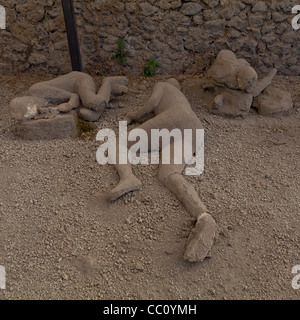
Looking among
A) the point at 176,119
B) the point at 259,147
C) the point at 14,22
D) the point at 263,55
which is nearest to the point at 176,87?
the point at 176,119

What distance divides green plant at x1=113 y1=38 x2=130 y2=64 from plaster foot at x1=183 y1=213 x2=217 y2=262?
264cm

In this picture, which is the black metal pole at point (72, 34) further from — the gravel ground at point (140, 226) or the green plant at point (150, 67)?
the gravel ground at point (140, 226)

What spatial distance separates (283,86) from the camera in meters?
4.38

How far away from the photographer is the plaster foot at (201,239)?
91.6 inches

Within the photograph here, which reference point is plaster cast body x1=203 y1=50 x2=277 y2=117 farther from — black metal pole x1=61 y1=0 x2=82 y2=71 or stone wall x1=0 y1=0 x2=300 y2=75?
black metal pole x1=61 y1=0 x2=82 y2=71

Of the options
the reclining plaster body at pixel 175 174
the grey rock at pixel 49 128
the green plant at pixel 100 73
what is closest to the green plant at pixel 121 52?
the green plant at pixel 100 73

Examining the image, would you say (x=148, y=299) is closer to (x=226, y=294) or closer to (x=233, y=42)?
(x=226, y=294)

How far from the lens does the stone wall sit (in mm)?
4105

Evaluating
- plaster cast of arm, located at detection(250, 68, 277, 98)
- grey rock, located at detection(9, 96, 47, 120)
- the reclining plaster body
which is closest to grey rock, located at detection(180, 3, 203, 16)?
the reclining plaster body

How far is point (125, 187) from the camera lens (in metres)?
2.72

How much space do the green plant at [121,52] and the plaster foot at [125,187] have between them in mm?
2122

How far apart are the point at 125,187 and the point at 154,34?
237 cm

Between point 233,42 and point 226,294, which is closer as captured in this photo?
point 226,294

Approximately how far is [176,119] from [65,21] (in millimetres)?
1903
